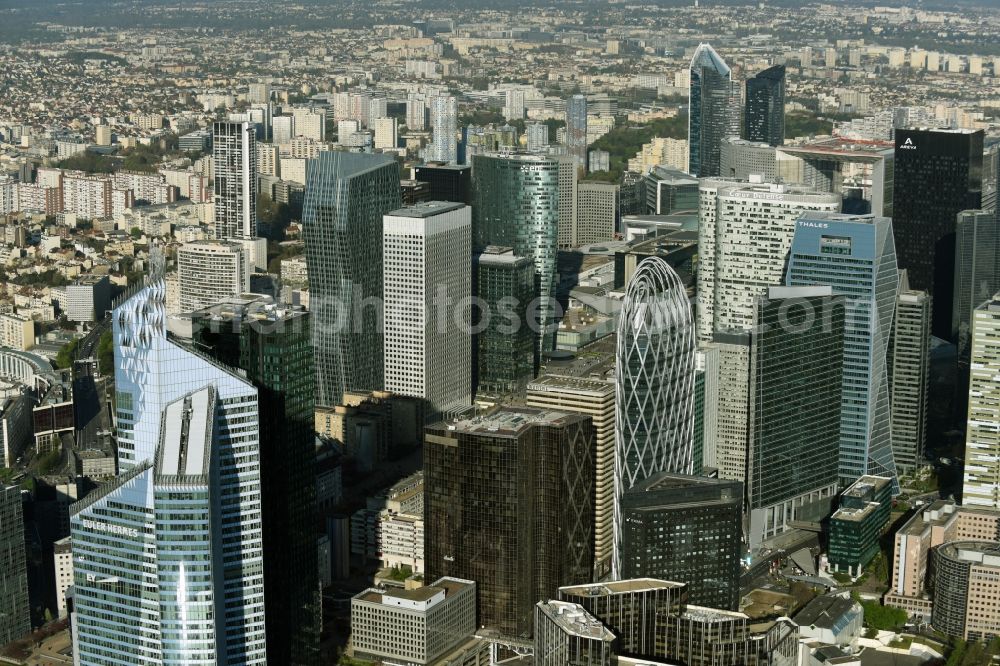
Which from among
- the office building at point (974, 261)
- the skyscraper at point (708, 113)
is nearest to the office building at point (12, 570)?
the office building at point (974, 261)

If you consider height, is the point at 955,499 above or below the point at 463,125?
below

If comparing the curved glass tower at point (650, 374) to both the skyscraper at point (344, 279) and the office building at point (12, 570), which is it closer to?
the office building at point (12, 570)

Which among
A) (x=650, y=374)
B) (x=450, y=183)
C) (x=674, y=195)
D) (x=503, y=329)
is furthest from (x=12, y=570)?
(x=674, y=195)

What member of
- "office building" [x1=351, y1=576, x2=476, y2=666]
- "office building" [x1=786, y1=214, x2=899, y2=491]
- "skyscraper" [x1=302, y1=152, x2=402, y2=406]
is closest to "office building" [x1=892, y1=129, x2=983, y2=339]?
"office building" [x1=786, y1=214, x2=899, y2=491]

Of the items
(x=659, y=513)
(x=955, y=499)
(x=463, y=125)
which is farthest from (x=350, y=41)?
(x=659, y=513)

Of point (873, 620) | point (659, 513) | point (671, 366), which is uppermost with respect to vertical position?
point (671, 366)

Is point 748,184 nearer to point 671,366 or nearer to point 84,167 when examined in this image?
point 671,366

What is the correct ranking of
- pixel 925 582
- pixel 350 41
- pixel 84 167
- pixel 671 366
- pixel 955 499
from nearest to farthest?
pixel 671 366 < pixel 925 582 < pixel 955 499 < pixel 84 167 < pixel 350 41

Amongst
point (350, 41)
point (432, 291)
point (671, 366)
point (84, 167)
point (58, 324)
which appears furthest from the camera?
point (350, 41)
